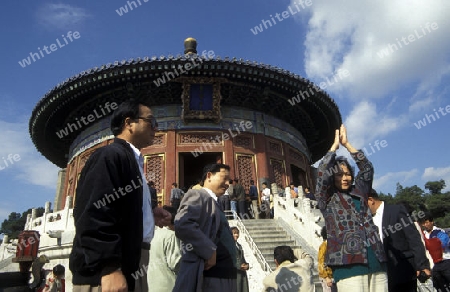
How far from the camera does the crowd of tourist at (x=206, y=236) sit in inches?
67.2

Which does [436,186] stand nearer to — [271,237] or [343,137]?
[271,237]

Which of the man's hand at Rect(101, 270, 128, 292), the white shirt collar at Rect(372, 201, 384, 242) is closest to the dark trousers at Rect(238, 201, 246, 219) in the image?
the white shirt collar at Rect(372, 201, 384, 242)

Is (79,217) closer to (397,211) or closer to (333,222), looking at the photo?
(333,222)

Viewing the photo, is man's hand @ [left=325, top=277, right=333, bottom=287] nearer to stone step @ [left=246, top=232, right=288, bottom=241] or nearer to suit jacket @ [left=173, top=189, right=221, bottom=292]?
suit jacket @ [left=173, top=189, right=221, bottom=292]

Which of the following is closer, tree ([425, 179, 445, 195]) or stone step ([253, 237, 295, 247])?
stone step ([253, 237, 295, 247])

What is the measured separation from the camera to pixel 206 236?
2.85 metres

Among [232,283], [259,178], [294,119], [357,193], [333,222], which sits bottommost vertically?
[232,283]

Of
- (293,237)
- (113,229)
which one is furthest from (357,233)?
(293,237)

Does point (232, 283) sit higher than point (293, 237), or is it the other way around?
point (293, 237)

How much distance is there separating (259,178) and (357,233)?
10240mm

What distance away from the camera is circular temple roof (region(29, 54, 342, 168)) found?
40.7ft

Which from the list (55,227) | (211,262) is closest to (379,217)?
(211,262)

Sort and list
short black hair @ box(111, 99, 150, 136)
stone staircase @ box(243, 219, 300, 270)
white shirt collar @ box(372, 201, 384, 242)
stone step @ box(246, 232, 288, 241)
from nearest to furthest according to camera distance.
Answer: short black hair @ box(111, 99, 150, 136) → white shirt collar @ box(372, 201, 384, 242) → stone staircase @ box(243, 219, 300, 270) → stone step @ box(246, 232, 288, 241)

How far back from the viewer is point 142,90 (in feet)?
43.9
